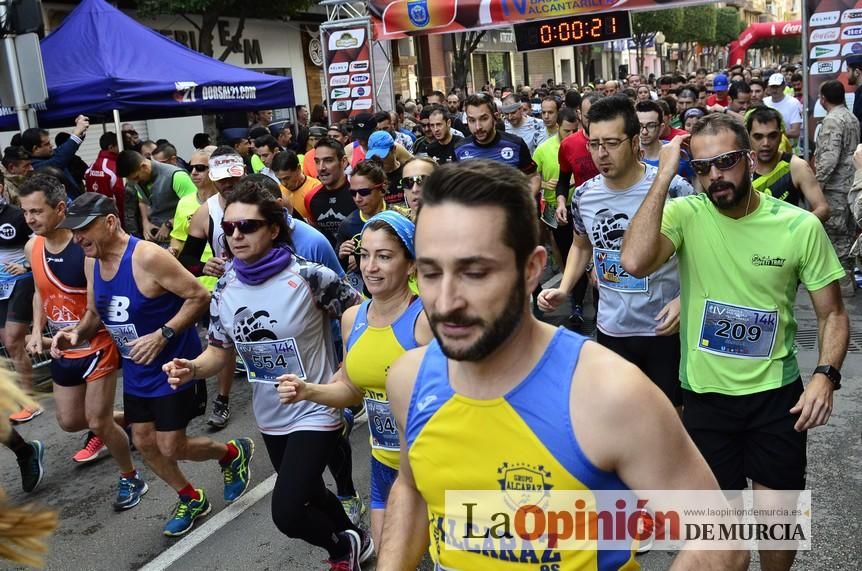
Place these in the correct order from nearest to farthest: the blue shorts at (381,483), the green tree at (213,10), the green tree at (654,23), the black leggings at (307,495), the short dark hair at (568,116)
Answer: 1. the blue shorts at (381,483)
2. the black leggings at (307,495)
3. the short dark hair at (568,116)
4. the green tree at (213,10)
5. the green tree at (654,23)

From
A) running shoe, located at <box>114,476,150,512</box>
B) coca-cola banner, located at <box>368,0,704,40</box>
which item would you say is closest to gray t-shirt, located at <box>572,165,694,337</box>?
running shoe, located at <box>114,476,150,512</box>

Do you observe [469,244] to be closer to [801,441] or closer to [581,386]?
[581,386]

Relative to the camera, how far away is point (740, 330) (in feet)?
11.3

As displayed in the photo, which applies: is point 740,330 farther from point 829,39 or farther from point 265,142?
point 829,39

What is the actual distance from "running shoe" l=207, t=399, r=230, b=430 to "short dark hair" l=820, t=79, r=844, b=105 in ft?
22.1

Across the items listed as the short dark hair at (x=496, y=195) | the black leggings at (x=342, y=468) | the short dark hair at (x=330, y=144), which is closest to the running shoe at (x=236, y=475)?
the black leggings at (x=342, y=468)

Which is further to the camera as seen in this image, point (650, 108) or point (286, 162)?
point (286, 162)

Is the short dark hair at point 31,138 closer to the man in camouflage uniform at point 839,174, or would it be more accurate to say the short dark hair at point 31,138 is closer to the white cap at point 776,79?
the man in camouflage uniform at point 839,174

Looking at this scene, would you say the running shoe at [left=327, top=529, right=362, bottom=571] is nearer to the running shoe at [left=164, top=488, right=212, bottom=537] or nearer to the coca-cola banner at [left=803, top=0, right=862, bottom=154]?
the running shoe at [left=164, top=488, right=212, bottom=537]

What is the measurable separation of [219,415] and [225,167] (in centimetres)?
184

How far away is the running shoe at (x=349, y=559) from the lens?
162 inches

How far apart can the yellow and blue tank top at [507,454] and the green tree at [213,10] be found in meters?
18.4

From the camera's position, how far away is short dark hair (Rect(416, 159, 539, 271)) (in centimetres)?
193

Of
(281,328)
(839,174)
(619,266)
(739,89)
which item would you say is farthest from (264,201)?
(739,89)
